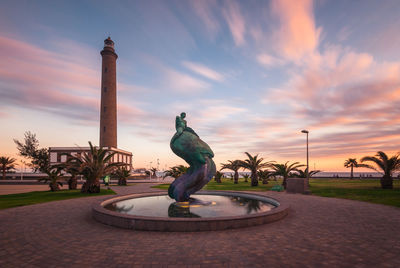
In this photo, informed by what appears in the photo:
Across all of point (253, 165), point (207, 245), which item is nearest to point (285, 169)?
point (253, 165)

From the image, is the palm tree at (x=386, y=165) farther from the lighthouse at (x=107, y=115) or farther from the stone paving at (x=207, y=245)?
the lighthouse at (x=107, y=115)

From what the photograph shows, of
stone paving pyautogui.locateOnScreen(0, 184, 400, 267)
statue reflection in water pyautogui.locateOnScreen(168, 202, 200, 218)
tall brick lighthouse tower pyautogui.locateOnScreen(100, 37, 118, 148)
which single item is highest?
tall brick lighthouse tower pyautogui.locateOnScreen(100, 37, 118, 148)

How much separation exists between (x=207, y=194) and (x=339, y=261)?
1244cm

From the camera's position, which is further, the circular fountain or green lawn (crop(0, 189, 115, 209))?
green lawn (crop(0, 189, 115, 209))

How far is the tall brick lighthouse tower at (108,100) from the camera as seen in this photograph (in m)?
59.2

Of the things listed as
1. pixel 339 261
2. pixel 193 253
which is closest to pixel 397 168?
pixel 339 261

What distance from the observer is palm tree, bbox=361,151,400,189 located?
69.7 feet

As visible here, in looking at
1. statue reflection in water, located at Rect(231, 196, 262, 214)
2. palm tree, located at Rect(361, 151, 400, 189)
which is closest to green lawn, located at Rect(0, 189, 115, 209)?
statue reflection in water, located at Rect(231, 196, 262, 214)

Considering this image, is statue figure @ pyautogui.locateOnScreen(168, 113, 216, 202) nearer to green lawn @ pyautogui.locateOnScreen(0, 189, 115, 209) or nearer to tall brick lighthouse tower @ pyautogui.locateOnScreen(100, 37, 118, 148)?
green lawn @ pyautogui.locateOnScreen(0, 189, 115, 209)

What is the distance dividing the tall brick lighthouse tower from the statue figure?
52987mm

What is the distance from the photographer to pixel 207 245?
19.2ft

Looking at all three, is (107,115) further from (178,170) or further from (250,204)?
(250,204)

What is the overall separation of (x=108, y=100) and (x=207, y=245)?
61.4 metres

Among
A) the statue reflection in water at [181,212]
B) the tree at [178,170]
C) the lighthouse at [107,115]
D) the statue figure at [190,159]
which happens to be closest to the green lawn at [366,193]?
the statue figure at [190,159]
